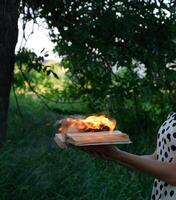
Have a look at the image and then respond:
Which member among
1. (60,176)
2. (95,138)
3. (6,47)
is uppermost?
(6,47)

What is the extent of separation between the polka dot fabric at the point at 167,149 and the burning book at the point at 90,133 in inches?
11.8

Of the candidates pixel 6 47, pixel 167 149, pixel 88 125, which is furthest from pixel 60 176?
pixel 88 125

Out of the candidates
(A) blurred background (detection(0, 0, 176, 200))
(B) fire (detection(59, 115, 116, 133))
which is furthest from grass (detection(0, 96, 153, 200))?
(B) fire (detection(59, 115, 116, 133))

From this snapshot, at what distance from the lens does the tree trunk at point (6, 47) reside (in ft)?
16.5

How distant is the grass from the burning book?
201cm

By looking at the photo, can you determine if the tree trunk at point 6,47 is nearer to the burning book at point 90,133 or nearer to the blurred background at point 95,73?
the blurred background at point 95,73

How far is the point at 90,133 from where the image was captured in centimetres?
241

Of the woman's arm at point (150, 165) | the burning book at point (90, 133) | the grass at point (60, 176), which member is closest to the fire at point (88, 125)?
the burning book at point (90, 133)

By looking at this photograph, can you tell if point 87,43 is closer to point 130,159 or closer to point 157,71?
point 157,71

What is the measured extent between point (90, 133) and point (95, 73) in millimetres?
3322

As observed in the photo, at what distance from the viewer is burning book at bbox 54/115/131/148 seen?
235cm

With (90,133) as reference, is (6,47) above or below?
above

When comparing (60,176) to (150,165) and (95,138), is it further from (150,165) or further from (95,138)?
(95,138)

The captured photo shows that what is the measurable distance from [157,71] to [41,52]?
1.19 meters
